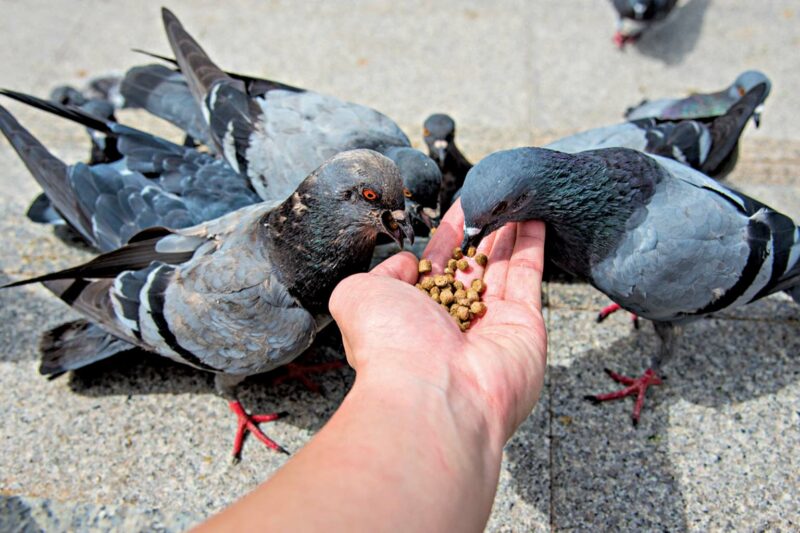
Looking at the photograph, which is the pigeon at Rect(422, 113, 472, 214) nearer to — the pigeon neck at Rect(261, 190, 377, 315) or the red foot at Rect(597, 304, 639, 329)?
the red foot at Rect(597, 304, 639, 329)

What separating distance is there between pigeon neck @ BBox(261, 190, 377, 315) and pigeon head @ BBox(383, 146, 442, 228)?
73cm

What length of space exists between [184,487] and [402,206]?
204 cm

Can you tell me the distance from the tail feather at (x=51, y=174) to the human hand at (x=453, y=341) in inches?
93.0

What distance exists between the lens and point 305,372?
438cm

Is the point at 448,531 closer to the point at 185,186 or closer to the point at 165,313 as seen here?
the point at 165,313

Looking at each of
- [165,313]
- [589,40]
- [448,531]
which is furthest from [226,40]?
[448,531]

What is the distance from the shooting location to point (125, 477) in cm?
391

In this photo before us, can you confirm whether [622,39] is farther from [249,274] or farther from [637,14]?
[249,274]

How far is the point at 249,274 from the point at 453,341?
141 cm

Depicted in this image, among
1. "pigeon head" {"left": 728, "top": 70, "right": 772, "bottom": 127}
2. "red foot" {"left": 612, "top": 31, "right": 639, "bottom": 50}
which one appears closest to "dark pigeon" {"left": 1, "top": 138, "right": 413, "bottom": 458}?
"pigeon head" {"left": 728, "top": 70, "right": 772, "bottom": 127}

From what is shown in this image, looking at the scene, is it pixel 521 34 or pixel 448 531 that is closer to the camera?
pixel 448 531

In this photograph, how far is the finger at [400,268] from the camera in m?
3.46

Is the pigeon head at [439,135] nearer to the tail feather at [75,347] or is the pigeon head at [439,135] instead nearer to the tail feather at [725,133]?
the tail feather at [725,133]

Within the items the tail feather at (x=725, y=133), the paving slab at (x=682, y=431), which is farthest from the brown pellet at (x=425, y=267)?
the tail feather at (x=725, y=133)
